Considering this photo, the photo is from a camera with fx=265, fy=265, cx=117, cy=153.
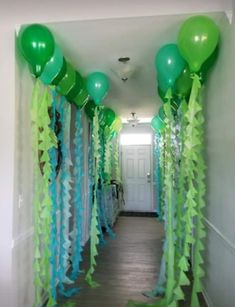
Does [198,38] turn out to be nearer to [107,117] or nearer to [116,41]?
[116,41]

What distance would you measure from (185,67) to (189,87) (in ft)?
0.67

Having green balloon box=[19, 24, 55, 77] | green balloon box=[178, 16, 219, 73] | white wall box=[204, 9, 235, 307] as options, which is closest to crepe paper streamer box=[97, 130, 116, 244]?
white wall box=[204, 9, 235, 307]

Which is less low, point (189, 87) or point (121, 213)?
point (189, 87)

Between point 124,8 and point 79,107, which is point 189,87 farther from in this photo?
point 79,107

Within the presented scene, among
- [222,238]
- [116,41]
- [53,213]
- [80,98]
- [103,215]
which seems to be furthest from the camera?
[103,215]

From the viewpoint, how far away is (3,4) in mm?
1744

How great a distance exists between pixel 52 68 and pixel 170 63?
92cm

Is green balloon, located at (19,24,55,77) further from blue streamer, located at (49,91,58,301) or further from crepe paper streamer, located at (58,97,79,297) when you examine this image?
crepe paper streamer, located at (58,97,79,297)

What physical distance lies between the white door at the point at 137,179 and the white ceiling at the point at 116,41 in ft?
12.6

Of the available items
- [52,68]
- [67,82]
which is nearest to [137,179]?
[67,82]

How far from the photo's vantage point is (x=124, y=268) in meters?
3.27

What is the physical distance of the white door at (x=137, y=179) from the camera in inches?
276

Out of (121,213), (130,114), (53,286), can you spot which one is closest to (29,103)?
(53,286)

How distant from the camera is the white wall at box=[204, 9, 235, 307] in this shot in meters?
1.74
